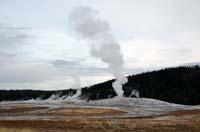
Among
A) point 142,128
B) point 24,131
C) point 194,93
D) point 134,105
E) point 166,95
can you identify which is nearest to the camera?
point 24,131

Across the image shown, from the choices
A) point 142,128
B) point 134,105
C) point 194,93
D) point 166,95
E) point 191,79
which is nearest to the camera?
point 142,128

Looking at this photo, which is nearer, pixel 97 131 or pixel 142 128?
pixel 97 131

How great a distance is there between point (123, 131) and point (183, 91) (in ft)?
448

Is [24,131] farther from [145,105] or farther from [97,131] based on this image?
[145,105]

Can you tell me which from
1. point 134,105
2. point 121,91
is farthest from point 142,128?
point 121,91

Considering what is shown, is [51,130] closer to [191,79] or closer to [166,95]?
[166,95]

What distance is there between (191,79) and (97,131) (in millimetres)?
155962

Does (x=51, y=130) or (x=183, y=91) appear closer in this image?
(x=51, y=130)

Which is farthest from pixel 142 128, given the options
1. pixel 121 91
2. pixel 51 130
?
pixel 121 91

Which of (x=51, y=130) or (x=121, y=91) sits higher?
(x=121, y=91)

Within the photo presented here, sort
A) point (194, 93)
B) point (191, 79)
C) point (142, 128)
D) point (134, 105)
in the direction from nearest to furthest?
point (142, 128), point (134, 105), point (194, 93), point (191, 79)

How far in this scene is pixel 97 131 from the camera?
4872 cm

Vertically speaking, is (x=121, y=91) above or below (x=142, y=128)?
above

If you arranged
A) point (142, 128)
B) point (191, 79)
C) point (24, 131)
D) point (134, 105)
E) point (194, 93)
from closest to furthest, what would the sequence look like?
point (24, 131)
point (142, 128)
point (134, 105)
point (194, 93)
point (191, 79)
